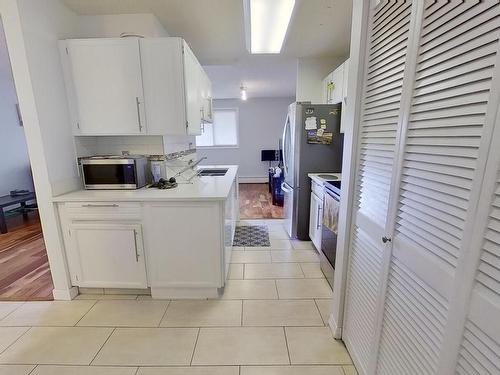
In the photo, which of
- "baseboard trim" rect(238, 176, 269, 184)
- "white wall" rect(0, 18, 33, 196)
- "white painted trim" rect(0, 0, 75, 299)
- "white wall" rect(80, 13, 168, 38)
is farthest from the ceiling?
"baseboard trim" rect(238, 176, 269, 184)

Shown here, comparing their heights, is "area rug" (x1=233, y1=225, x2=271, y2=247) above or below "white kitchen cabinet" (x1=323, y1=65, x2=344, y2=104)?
below

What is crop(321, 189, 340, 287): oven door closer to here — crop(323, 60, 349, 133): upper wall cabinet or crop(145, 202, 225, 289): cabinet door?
crop(145, 202, 225, 289): cabinet door

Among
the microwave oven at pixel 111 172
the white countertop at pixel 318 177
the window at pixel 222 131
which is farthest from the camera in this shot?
the window at pixel 222 131

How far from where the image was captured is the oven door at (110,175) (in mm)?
2160

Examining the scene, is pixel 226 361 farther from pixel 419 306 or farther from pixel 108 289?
pixel 108 289

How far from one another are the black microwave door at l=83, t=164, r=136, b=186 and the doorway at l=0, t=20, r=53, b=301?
3.55 ft

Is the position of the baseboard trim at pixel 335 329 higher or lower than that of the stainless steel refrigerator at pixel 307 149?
lower

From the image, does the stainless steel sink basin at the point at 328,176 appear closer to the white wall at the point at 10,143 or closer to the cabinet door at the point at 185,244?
the cabinet door at the point at 185,244

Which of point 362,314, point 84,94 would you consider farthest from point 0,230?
point 362,314

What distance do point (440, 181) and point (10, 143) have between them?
6013mm

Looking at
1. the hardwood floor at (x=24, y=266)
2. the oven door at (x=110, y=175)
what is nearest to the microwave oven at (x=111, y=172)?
the oven door at (x=110, y=175)

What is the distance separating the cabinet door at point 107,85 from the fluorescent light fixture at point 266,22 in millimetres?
999

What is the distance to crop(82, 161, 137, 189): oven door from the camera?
7.09ft

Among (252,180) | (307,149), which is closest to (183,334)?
(307,149)
